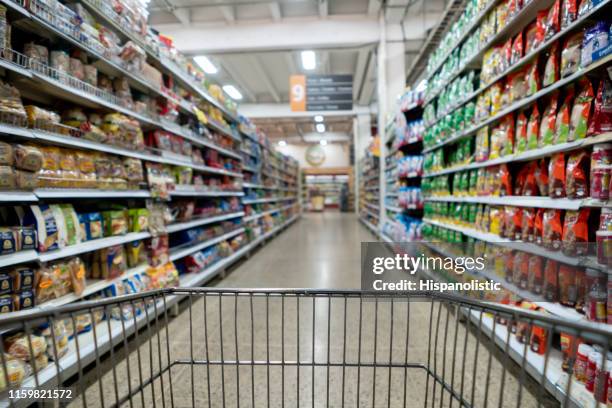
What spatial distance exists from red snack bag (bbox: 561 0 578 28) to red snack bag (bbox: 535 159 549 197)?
69 cm

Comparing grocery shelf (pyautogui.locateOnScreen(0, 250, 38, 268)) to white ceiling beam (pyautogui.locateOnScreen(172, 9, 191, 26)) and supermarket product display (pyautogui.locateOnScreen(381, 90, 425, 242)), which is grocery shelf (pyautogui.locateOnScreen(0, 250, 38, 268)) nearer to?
supermarket product display (pyautogui.locateOnScreen(381, 90, 425, 242))

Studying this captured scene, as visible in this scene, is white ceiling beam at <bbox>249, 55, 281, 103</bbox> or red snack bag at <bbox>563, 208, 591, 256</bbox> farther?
white ceiling beam at <bbox>249, 55, 281, 103</bbox>

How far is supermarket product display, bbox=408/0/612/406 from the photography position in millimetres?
1219

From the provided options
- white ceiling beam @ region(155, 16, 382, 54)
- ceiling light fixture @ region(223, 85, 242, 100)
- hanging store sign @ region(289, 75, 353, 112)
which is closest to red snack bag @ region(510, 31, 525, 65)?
white ceiling beam @ region(155, 16, 382, 54)

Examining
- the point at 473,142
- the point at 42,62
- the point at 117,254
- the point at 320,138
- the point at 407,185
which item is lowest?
the point at 117,254

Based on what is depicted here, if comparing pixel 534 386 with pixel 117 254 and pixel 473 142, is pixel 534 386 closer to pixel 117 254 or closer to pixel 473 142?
pixel 473 142

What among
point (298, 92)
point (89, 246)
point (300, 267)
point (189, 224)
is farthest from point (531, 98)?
point (298, 92)

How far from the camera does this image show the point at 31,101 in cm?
190

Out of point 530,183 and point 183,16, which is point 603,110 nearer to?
point 530,183

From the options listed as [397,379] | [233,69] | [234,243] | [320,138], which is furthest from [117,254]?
[320,138]

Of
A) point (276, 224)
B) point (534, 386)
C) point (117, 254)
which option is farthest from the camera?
point (276, 224)

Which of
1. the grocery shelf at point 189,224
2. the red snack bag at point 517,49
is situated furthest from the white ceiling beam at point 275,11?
the red snack bag at point 517,49

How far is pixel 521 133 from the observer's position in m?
1.77

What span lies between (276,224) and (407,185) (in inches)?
181
